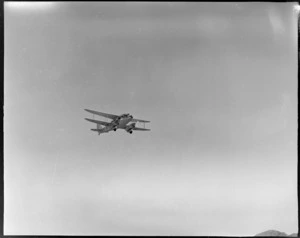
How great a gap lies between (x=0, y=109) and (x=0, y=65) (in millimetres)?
1013

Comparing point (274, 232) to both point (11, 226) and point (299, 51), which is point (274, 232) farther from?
point (11, 226)

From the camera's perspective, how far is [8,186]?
30.9 ft

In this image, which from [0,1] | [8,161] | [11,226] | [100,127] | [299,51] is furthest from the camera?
[100,127]

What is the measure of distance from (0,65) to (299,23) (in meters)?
7.31

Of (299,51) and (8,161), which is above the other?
(299,51)

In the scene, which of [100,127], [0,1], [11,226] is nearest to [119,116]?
[100,127]

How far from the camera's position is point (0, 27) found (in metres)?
7.64

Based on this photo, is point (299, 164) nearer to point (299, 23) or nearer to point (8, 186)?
point (299, 23)

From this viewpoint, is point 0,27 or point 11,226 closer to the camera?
point 0,27

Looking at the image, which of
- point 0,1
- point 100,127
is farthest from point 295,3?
point 100,127

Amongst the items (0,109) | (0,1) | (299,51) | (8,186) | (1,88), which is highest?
(0,1)

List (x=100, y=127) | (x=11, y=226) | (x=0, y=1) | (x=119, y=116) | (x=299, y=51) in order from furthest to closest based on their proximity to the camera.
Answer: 1. (x=100, y=127)
2. (x=119, y=116)
3. (x=11, y=226)
4. (x=299, y=51)
5. (x=0, y=1)

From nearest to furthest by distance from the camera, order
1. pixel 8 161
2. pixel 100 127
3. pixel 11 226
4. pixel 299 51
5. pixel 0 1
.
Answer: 1. pixel 0 1
2. pixel 299 51
3. pixel 11 226
4. pixel 8 161
5. pixel 100 127

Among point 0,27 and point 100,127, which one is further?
point 100,127
